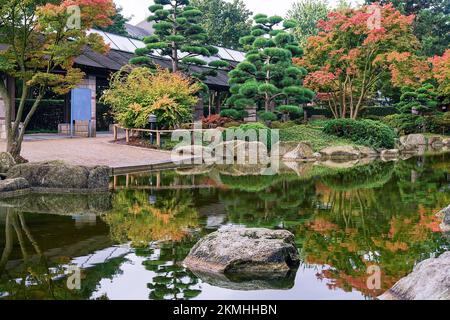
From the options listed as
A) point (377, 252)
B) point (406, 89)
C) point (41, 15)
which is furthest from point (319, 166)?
point (406, 89)

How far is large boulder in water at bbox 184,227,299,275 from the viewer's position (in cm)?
623

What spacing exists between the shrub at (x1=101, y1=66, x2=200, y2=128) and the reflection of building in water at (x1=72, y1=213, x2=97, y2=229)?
44.4ft

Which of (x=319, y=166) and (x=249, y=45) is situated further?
(x=249, y=45)

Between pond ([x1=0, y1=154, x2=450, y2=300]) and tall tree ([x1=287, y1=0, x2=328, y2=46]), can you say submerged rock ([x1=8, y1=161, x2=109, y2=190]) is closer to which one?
pond ([x1=0, y1=154, x2=450, y2=300])

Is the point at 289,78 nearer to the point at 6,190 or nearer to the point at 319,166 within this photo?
the point at 319,166

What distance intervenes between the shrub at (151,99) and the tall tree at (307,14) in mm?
37433

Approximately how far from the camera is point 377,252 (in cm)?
698

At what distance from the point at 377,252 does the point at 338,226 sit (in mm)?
1720

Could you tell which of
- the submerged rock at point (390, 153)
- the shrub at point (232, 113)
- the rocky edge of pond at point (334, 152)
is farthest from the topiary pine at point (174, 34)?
the submerged rock at point (390, 153)

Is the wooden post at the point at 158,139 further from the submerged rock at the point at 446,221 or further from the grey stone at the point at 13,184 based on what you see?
the submerged rock at the point at 446,221

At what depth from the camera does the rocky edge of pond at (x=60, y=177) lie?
492 inches

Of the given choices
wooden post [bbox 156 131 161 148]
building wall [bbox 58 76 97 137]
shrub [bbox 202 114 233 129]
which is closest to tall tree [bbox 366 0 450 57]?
shrub [bbox 202 114 233 129]

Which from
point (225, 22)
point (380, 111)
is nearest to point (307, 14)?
point (225, 22)

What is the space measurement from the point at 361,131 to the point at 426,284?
2245 cm
